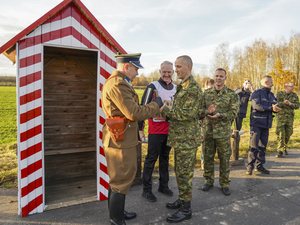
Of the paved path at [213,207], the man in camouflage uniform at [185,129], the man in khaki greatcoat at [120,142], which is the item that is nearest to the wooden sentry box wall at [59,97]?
the paved path at [213,207]

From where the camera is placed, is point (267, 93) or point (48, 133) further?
point (267, 93)

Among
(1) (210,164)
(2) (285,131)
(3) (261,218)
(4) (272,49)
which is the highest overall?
(4) (272,49)

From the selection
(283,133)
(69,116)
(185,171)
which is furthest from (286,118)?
(69,116)

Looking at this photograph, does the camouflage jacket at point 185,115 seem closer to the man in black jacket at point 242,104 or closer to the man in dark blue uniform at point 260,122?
the man in dark blue uniform at point 260,122

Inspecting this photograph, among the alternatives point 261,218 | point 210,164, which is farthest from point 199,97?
point 261,218

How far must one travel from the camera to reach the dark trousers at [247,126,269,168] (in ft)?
15.0

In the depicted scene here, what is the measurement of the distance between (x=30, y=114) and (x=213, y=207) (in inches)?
124

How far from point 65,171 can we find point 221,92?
3782 millimetres

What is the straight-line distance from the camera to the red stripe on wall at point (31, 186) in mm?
2912

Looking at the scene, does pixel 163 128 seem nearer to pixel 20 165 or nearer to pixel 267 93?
pixel 20 165

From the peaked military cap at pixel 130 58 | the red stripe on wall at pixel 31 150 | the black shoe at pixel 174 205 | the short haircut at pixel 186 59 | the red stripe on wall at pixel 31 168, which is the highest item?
the short haircut at pixel 186 59

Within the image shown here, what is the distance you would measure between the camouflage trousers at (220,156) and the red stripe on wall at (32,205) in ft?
9.50

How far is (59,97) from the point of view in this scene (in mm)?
4445

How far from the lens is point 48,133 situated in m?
4.39
